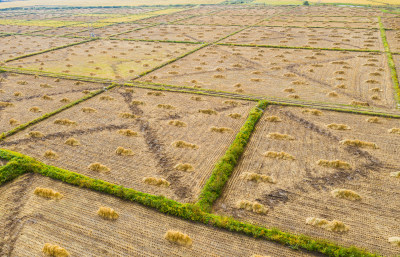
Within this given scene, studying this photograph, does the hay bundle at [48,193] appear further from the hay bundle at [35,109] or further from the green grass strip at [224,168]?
the hay bundle at [35,109]

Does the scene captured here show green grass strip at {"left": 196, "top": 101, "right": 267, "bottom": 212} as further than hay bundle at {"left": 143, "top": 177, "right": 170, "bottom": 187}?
No

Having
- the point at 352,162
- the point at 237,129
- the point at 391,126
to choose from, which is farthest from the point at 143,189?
the point at 391,126

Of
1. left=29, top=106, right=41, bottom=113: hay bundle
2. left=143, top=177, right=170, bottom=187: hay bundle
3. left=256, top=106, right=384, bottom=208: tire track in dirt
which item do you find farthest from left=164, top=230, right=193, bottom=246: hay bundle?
left=29, top=106, right=41, bottom=113: hay bundle

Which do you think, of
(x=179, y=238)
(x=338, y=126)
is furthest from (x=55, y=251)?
(x=338, y=126)

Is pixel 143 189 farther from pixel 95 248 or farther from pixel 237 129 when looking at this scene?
pixel 237 129

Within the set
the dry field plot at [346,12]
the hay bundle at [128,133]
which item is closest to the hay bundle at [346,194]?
the hay bundle at [128,133]

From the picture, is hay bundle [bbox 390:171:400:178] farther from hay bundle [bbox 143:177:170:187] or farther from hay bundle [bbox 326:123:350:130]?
hay bundle [bbox 143:177:170:187]
